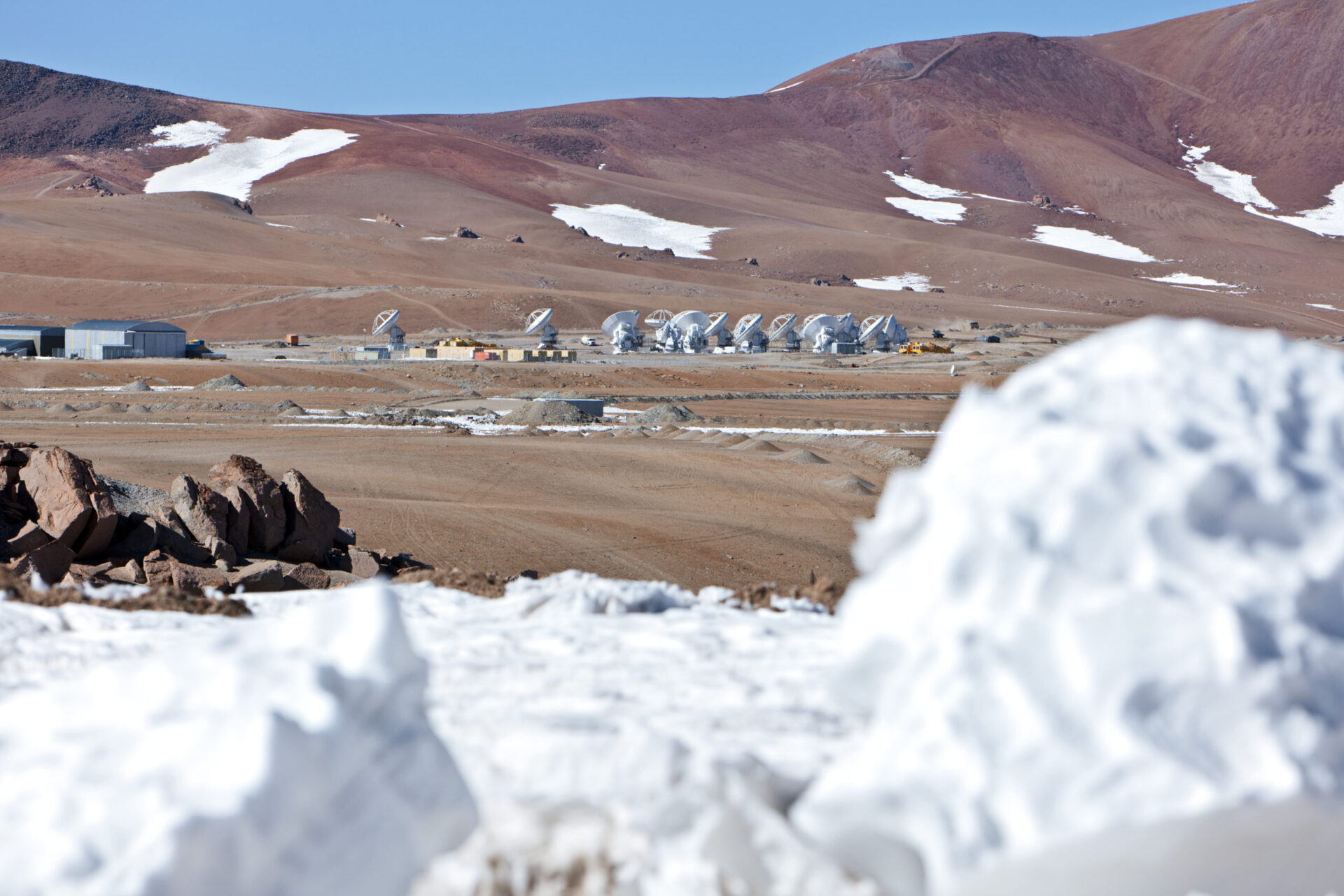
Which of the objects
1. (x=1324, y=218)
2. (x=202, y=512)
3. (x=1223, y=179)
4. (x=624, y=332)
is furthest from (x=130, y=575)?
(x=1223, y=179)

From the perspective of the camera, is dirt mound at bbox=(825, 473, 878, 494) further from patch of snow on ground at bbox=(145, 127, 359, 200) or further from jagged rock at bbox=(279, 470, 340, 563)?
patch of snow on ground at bbox=(145, 127, 359, 200)

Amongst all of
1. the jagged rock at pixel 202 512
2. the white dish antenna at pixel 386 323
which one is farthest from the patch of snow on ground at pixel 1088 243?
the jagged rock at pixel 202 512

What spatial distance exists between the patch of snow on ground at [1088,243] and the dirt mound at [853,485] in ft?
377

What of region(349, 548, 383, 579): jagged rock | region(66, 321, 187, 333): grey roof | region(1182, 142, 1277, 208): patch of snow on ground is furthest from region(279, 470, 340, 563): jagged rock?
region(1182, 142, 1277, 208): patch of snow on ground

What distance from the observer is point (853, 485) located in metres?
17.5

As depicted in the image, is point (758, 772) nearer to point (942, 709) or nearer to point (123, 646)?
point (942, 709)

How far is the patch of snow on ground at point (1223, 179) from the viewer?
5773 inches

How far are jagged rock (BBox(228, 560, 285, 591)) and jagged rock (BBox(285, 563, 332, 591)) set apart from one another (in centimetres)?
7

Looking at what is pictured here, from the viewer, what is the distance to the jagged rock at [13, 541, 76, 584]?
28.2ft

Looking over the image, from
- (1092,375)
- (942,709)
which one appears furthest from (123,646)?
(1092,375)

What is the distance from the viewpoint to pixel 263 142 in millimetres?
141750

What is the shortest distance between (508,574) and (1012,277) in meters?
104

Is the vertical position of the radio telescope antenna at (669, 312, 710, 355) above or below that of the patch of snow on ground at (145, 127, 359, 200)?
below

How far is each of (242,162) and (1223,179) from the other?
12342 cm
